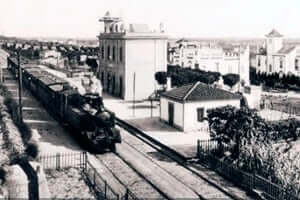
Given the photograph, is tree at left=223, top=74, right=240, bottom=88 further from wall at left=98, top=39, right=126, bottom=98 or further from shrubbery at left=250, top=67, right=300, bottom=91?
shrubbery at left=250, top=67, right=300, bottom=91

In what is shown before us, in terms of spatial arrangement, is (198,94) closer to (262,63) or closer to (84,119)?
(84,119)

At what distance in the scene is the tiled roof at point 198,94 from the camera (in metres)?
25.5

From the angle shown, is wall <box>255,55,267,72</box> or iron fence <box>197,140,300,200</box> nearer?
iron fence <box>197,140,300,200</box>

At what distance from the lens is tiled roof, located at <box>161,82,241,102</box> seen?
25500mm

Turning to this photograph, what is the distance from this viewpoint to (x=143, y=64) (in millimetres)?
38562

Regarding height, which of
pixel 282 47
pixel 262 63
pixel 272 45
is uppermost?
pixel 272 45

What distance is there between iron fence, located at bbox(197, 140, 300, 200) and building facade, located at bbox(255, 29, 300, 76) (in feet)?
145

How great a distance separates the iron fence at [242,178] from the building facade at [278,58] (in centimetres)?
4404

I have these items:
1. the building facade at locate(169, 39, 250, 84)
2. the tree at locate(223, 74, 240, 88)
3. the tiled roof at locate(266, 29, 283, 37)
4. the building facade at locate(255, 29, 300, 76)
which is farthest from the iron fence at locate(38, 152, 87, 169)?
the tiled roof at locate(266, 29, 283, 37)

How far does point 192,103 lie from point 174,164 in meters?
7.13

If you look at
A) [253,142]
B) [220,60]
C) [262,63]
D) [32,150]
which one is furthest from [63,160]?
[262,63]

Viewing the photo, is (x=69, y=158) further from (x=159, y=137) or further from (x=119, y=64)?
(x=119, y=64)

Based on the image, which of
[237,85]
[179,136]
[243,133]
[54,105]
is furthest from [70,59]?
[243,133]

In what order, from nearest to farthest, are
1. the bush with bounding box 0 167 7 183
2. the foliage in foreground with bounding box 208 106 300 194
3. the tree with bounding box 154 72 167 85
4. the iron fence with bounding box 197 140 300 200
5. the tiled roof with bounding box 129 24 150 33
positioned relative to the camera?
the iron fence with bounding box 197 140 300 200
the bush with bounding box 0 167 7 183
the foliage in foreground with bounding box 208 106 300 194
the tree with bounding box 154 72 167 85
the tiled roof with bounding box 129 24 150 33
